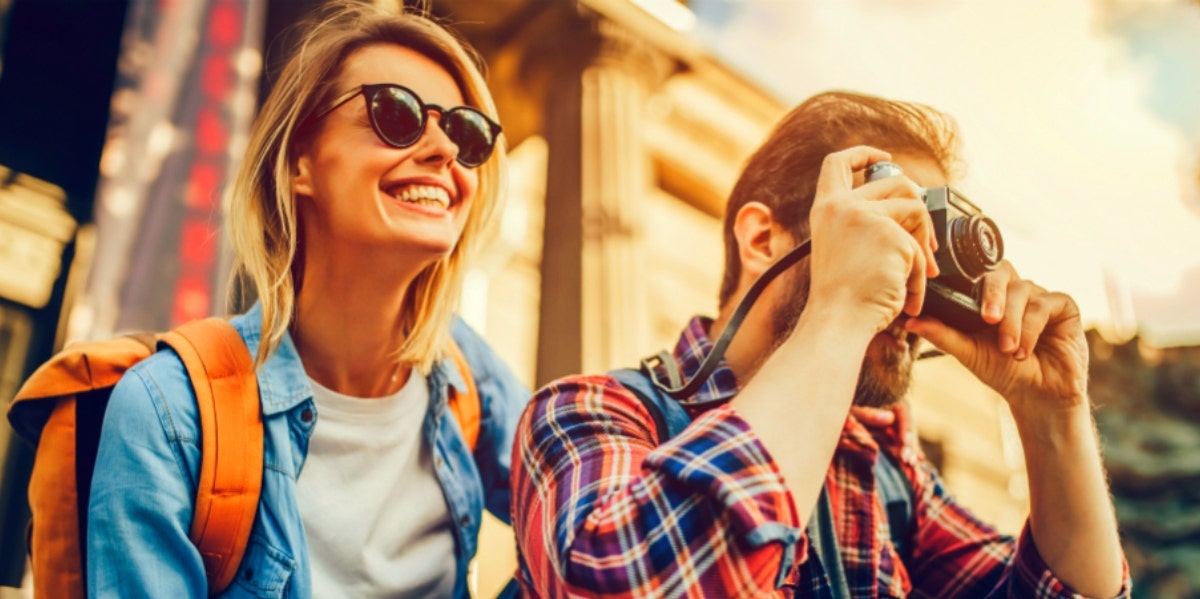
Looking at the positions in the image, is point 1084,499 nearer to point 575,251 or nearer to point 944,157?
→ point 944,157

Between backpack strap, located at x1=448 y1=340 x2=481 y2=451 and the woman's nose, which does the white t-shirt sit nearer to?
backpack strap, located at x1=448 y1=340 x2=481 y2=451

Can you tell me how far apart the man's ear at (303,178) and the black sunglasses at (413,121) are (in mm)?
90

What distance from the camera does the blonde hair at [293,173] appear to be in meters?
1.71

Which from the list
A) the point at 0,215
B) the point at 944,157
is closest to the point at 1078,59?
the point at 944,157

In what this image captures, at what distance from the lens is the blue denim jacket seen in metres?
1.28

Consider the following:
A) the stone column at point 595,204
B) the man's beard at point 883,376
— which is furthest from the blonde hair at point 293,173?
the stone column at point 595,204

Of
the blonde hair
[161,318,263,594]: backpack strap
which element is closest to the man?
[161,318,263,594]: backpack strap

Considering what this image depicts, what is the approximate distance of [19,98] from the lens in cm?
409

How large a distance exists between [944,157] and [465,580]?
3.92ft

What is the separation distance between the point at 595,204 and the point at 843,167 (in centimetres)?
404

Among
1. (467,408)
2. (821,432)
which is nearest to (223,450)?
(467,408)

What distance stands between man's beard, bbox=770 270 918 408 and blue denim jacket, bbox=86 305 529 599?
0.70 m

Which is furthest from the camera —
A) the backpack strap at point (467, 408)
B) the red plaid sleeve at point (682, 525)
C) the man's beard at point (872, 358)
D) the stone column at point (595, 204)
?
the stone column at point (595, 204)

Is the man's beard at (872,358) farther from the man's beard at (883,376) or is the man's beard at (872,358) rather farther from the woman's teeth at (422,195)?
the woman's teeth at (422,195)
